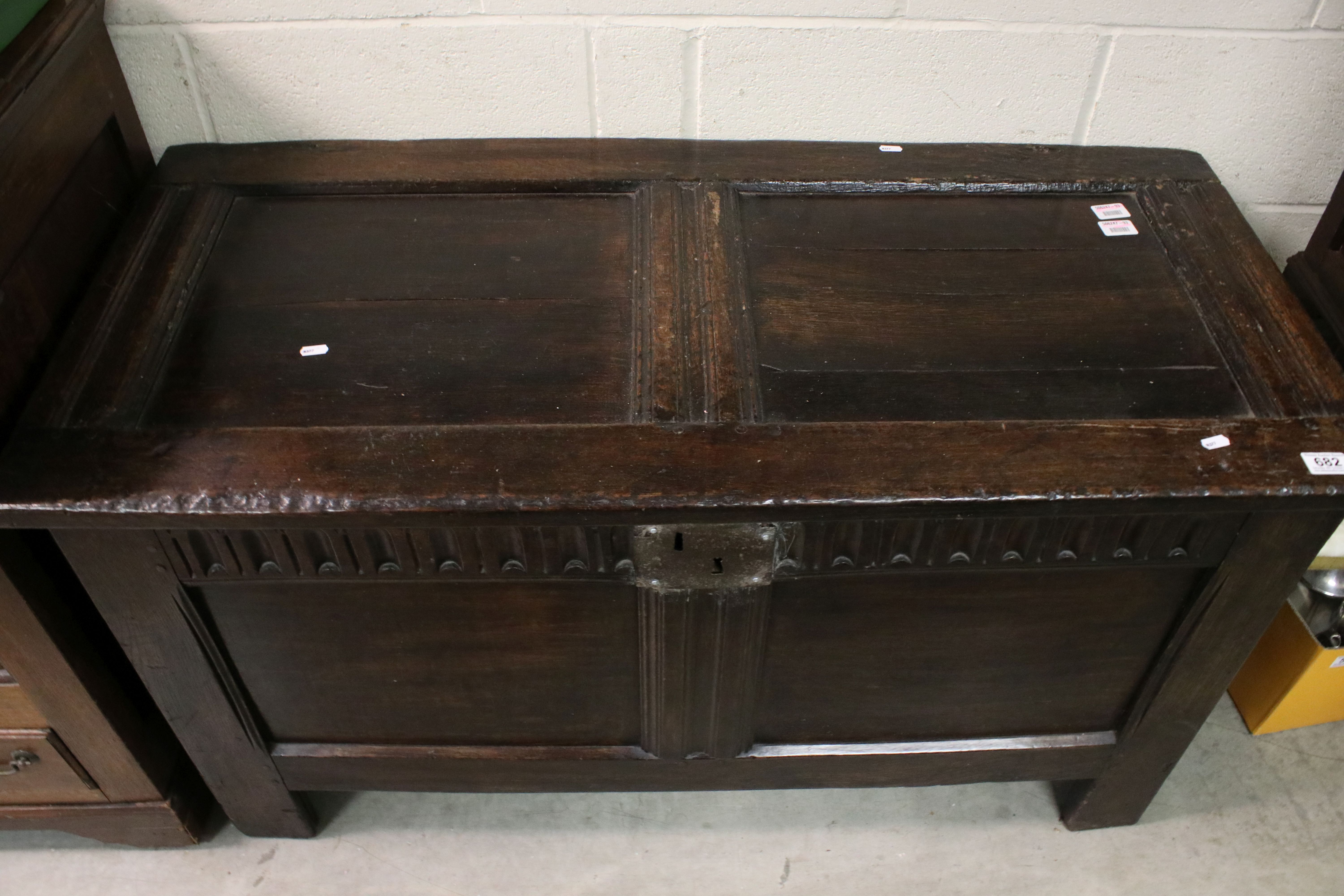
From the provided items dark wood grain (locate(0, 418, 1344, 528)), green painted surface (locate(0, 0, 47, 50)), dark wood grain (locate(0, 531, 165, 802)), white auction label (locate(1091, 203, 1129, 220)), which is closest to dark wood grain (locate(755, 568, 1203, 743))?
dark wood grain (locate(0, 418, 1344, 528))

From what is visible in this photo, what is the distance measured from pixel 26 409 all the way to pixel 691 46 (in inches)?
35.7

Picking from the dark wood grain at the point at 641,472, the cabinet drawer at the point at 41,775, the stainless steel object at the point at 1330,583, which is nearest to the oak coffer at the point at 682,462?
the dark wood grain at the point at 641,472

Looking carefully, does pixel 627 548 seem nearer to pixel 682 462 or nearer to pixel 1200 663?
pixel 682 462

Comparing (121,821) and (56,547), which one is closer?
(56,547)

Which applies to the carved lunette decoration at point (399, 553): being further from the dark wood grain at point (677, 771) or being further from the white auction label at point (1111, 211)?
the white auction label at point (1111, 211)

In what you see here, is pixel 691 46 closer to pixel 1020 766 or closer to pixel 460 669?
pixel 460 669

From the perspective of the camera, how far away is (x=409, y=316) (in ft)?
3.72

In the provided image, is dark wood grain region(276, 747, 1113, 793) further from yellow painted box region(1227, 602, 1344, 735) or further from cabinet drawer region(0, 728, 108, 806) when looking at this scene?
yellow painted box region(1227, 602, 1344, 735)

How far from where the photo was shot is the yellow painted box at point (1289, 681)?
146 centimetres

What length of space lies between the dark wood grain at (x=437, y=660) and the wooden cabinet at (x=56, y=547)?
179mm

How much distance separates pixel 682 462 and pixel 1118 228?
70 centimetres

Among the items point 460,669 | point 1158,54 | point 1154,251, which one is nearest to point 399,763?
point 460,669

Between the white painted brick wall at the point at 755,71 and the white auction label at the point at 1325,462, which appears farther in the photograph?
the white painted brick wall at the point at 755,71

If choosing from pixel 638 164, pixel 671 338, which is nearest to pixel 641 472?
pixel 671 338
